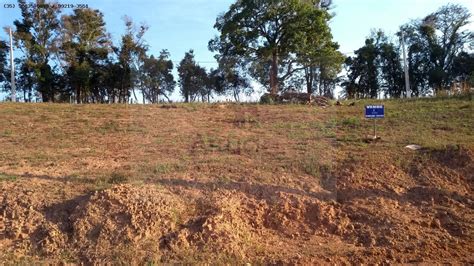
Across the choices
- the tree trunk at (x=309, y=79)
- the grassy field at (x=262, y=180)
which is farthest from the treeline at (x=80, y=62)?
the grassy field at (x=262, y=180)

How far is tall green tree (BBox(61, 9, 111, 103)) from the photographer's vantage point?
31.5m

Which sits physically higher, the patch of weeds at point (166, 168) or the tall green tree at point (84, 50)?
the tall green tree at point (84, 50)

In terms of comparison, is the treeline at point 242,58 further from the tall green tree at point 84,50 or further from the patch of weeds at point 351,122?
the patch of weeds at point 351,122

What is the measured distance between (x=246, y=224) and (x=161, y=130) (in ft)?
15.1

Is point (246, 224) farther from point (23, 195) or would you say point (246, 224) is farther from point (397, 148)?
point (397, 148)

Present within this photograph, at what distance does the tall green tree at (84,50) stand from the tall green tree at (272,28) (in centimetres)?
1009

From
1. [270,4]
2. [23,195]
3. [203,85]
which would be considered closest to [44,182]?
[23,195]

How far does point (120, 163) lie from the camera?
747 centimetres

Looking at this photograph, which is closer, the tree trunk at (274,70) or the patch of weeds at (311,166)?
the patch of weeds at (311,166)

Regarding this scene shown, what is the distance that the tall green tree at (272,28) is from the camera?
Result: 1006 inches

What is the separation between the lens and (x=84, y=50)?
32.0 meters

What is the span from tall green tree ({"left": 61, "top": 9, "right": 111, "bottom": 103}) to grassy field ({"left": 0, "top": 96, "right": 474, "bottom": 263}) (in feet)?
72.1

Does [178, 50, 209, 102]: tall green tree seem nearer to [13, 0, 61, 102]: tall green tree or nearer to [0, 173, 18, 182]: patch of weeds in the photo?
[13, 0, 61, 102]: tall green tree

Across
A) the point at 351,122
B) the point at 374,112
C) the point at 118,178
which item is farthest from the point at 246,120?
the point at 118,178
